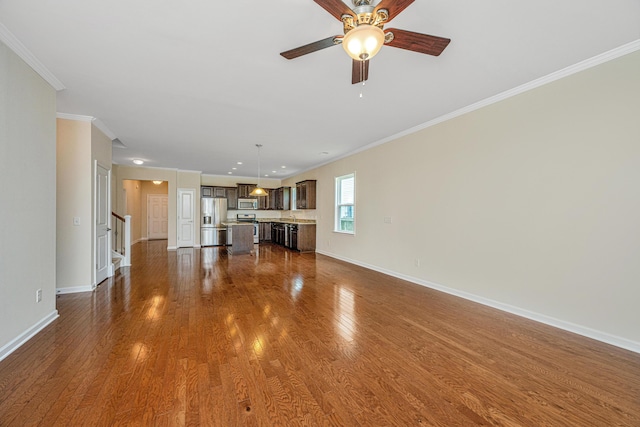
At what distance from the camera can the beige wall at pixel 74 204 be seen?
375cm

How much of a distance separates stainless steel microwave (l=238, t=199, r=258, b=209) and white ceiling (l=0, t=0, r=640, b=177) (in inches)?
237

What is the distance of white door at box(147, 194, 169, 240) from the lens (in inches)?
427

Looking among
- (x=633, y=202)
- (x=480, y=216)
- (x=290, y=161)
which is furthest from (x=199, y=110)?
(x=633, y=202)

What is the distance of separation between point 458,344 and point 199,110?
4265mm

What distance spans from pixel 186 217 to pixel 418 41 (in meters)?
8.92

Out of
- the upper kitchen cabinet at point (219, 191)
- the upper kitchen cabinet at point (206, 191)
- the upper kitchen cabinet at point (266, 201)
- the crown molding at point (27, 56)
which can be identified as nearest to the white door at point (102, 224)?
the crown molding at point (27, 56)

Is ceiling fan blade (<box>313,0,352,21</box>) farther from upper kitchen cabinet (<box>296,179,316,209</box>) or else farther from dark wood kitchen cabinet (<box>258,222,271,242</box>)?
dark wood kitchen cabinet (<box>258,222,271,242</box>)

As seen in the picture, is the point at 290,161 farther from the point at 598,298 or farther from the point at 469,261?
the point at 598,298

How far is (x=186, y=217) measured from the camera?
8.85 meters

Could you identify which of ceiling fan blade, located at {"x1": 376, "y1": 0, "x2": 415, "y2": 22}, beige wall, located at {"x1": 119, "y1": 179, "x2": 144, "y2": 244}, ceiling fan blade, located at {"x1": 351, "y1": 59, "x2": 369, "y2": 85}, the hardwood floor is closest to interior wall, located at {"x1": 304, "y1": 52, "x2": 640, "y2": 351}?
the hardwood floor

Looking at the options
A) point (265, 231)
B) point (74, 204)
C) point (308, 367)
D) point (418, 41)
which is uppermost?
point (418, 41)

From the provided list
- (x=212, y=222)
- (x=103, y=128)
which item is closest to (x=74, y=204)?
(x=103, y=128)

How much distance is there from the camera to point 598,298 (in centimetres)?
251

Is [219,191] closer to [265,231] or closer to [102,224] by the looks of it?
[265,231]
